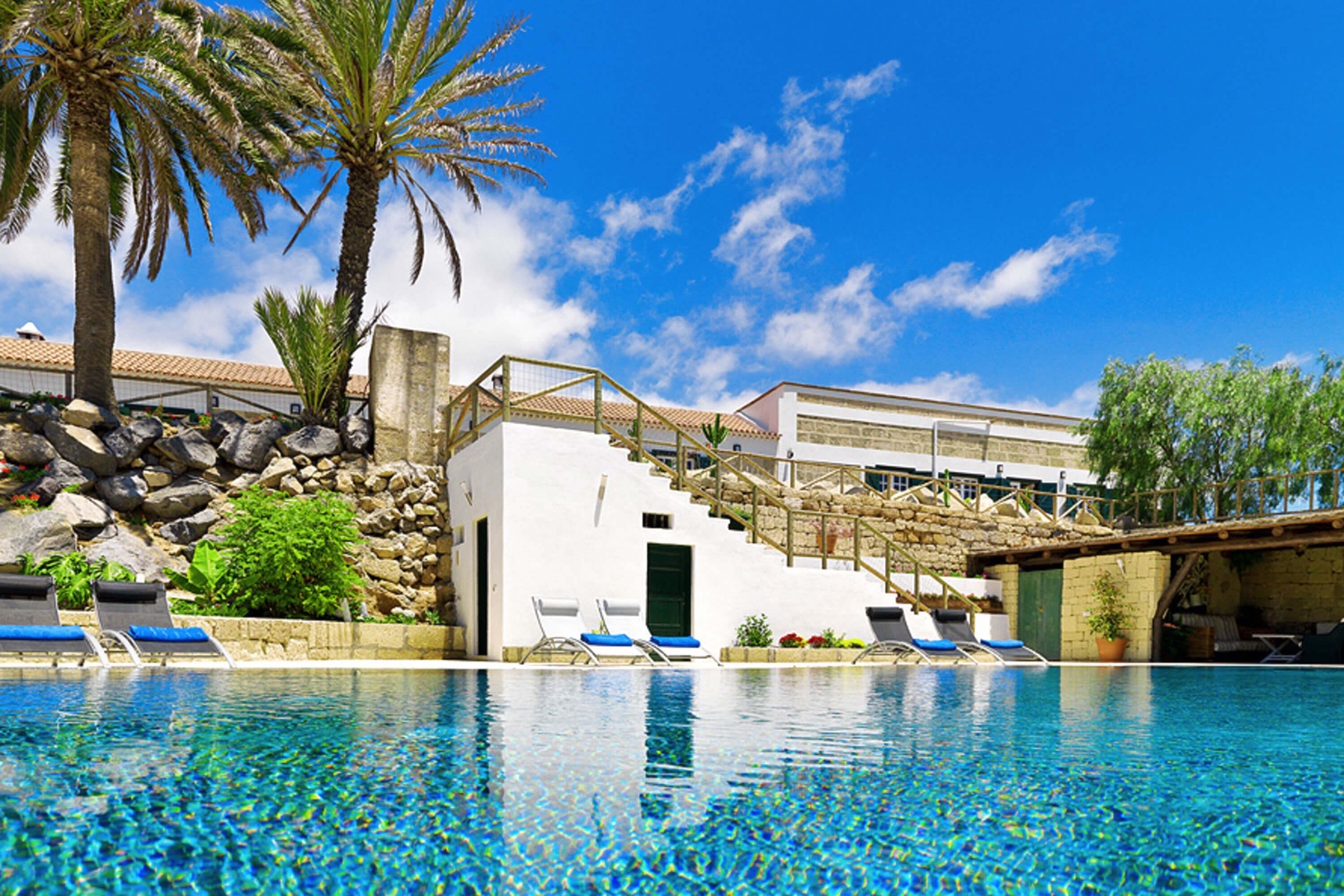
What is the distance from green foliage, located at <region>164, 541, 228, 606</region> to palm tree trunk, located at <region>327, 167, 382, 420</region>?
4.49 metres

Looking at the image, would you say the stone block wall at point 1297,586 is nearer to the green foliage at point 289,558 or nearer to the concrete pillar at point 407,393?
the concrete pillar at point 407,393

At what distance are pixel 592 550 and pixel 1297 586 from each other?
17651 mm

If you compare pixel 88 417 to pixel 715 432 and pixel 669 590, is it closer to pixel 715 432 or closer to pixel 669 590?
pixel 669 590

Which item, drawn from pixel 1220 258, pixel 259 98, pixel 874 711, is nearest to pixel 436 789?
pixel 874 711

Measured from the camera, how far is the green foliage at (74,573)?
39.3 ft

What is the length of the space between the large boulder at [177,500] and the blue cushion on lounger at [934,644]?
11.7 m

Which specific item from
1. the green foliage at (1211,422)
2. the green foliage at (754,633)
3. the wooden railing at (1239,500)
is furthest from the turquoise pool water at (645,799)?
the green foliage at (1211,422)

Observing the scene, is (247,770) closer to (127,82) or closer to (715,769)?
(715,769)

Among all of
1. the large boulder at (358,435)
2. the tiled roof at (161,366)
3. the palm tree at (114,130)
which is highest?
the palm tree at (114,130)

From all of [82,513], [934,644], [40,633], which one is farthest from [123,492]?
[934,644]

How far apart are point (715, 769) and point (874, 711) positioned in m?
3.15

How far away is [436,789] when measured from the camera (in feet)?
13.0

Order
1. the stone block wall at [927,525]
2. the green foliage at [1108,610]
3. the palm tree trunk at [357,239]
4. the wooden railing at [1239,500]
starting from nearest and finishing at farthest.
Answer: the palm tree trunk at [357,239] → the green foliage at [1108,610] → the stone block wall at [927,525] → the wooden railing at [1239,500]

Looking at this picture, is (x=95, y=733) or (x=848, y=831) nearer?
(x=848, y=831)
